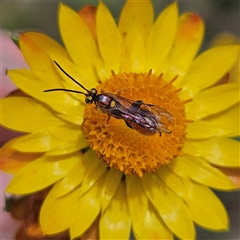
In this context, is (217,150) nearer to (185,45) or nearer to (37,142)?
(185,45)

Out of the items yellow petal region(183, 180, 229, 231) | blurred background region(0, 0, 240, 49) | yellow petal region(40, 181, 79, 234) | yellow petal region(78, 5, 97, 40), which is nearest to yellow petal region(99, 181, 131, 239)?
yellow petal region(40, 181, 79, 234)

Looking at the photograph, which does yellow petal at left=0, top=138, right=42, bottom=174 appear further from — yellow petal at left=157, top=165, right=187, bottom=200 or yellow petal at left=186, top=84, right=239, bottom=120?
yellow petal at left=186, top=84, right=239, bottom=120

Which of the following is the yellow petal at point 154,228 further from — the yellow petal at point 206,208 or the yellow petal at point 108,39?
the yellow petal at point 108,39

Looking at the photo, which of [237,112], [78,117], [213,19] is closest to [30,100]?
[78,117]

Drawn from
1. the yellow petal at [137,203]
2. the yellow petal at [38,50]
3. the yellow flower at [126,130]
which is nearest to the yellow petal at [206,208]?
the yellow flower at [126,130]

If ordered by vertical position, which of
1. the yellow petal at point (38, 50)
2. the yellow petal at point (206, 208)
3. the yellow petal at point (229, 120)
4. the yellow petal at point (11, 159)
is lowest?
the yellow petal at point (11, 159)

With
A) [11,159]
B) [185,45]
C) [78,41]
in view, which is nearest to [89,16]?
[78,41]

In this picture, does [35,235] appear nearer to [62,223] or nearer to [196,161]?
[62,223]
